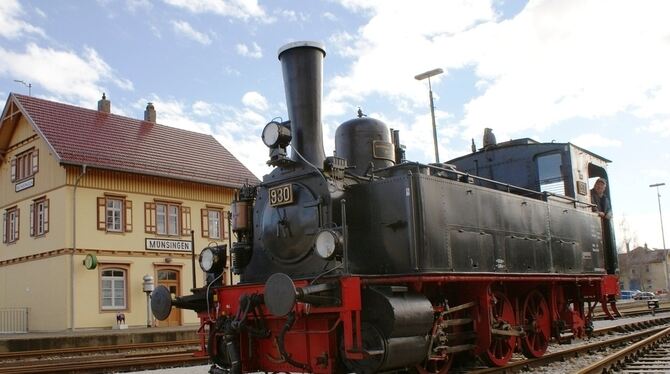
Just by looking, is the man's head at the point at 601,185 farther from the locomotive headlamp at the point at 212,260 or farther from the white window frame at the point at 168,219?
the white window frame at the point at 168,219

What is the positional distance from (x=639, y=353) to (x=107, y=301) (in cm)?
1746

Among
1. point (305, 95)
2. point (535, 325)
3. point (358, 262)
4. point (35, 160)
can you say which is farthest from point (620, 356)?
point (35, 160)

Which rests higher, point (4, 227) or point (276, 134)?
point (4, 227)

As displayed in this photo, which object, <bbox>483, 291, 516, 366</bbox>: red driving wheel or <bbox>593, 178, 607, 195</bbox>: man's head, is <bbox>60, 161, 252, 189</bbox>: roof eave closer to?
<bbox>593, 178, 607, 195</bbox>: man's head

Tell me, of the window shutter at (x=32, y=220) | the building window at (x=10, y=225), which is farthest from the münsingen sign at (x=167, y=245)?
the building window at (x=10, y=225)

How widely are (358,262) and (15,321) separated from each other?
2013 cm

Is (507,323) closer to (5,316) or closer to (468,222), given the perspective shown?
(468,222)

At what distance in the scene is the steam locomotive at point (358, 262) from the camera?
255 inches

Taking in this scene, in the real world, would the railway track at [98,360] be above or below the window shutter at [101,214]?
below

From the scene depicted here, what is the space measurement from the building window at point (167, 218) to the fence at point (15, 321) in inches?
207

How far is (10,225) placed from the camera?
25.4 meters

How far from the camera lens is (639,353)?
1011cm

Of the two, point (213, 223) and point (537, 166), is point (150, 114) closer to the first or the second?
point (213, 223)

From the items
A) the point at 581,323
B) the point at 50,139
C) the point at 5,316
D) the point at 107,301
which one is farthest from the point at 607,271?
the point at 5,316
